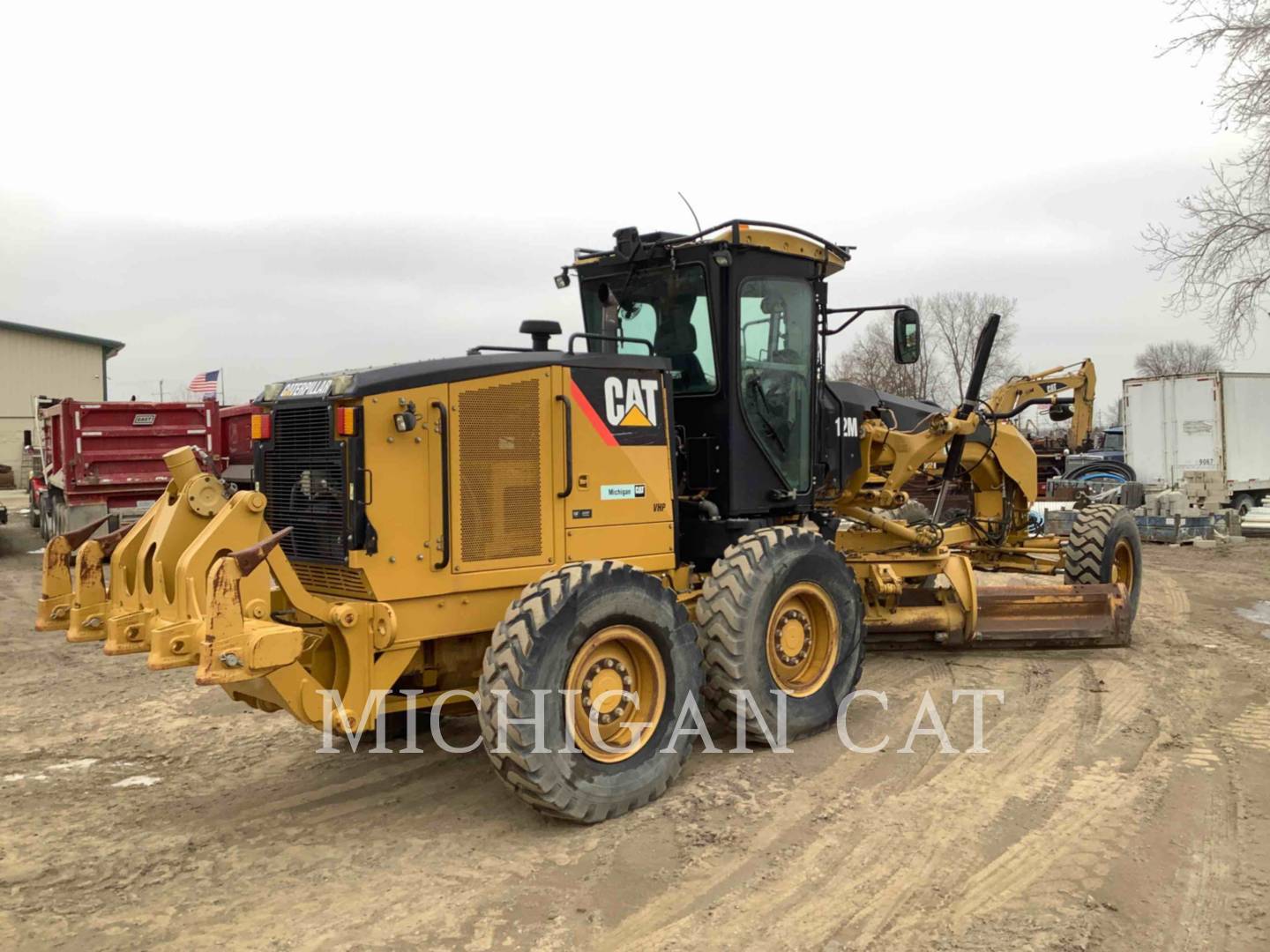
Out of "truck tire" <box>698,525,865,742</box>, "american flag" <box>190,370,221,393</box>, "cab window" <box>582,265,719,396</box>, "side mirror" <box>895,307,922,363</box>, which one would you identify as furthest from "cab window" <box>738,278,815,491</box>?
"american flag" <box>190,370,221,393</box>

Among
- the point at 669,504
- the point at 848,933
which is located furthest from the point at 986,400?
the point at 848,933

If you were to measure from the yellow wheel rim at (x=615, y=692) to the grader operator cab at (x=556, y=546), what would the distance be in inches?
0.5

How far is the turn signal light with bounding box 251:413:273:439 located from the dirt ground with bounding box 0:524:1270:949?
1799 mm

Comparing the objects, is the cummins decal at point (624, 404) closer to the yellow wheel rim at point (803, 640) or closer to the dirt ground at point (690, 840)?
the yellow wheel rim at point (803, 640)

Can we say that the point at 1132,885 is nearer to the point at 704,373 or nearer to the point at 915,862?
the point at 915,862

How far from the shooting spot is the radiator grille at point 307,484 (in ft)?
15.1

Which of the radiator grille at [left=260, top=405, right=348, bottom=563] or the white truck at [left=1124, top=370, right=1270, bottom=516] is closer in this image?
the radiator grille at [left=260, top=405, right=348, bottom=563]

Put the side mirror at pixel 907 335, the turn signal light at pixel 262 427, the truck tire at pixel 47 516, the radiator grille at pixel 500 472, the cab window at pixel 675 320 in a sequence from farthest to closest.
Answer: the truck tire at pixel 47 516, the side mirror at pixel 907 335, the cab window at pixel 675 320, the turn signal light at pixel 262 427, the radiator grille at pixel 500 472

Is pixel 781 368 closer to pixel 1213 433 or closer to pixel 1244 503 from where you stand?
pixel 1213 433

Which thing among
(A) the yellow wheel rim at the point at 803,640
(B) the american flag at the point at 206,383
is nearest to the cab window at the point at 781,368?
(A) the yellow wheel rim at the point at 803,640

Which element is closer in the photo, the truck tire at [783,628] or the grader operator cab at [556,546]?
the grader operator cab at [556,546]

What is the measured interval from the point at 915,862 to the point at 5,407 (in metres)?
36.6

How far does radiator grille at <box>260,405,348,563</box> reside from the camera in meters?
4.59

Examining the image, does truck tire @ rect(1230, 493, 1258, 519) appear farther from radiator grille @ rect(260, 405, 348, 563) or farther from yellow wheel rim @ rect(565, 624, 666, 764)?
radiator grille @ rect(260, 405, 348, 563)
